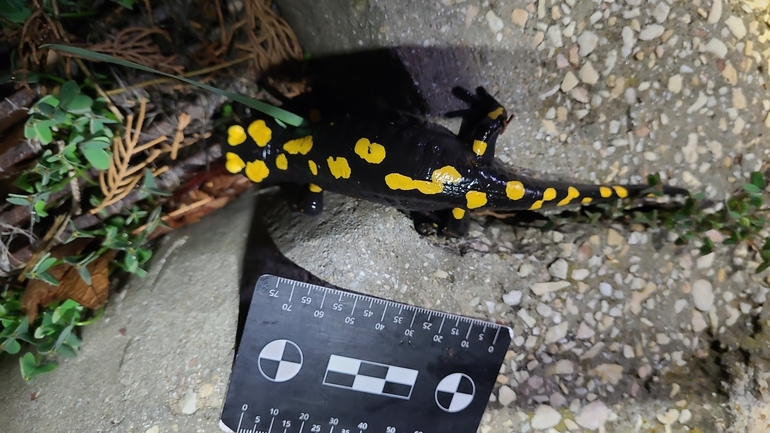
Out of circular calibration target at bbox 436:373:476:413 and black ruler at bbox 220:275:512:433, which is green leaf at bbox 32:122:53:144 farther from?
circular calibration target at bbox 436:373:476:413

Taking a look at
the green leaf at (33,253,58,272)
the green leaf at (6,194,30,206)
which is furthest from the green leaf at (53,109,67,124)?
the green leaf at (33,253,58,272)

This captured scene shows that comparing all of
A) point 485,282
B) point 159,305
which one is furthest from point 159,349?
point 485,282

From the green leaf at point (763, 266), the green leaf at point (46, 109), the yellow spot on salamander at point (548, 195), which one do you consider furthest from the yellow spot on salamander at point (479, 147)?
the green leaf at point (46, 109)

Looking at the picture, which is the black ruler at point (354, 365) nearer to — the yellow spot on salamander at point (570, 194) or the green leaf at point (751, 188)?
the yellow spot on salamander at point (570, 194)

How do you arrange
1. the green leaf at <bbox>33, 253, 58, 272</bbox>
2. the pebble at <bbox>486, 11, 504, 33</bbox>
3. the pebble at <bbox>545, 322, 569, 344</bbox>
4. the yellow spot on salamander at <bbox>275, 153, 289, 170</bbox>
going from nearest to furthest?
the green leaf at <bbox>33, 253, 58, 272</bbox> → the pebble at <bbox>486, 11, 504, 33</bbox> → the pebble at <bbox>545, 322, 569, 344</bbox> → the yellow spot on salamander at <bbox>275, 153, 289, 170</bbox>

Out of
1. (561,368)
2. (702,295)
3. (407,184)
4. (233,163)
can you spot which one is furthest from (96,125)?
(702,295)

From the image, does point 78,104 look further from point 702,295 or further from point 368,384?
point 702,295
